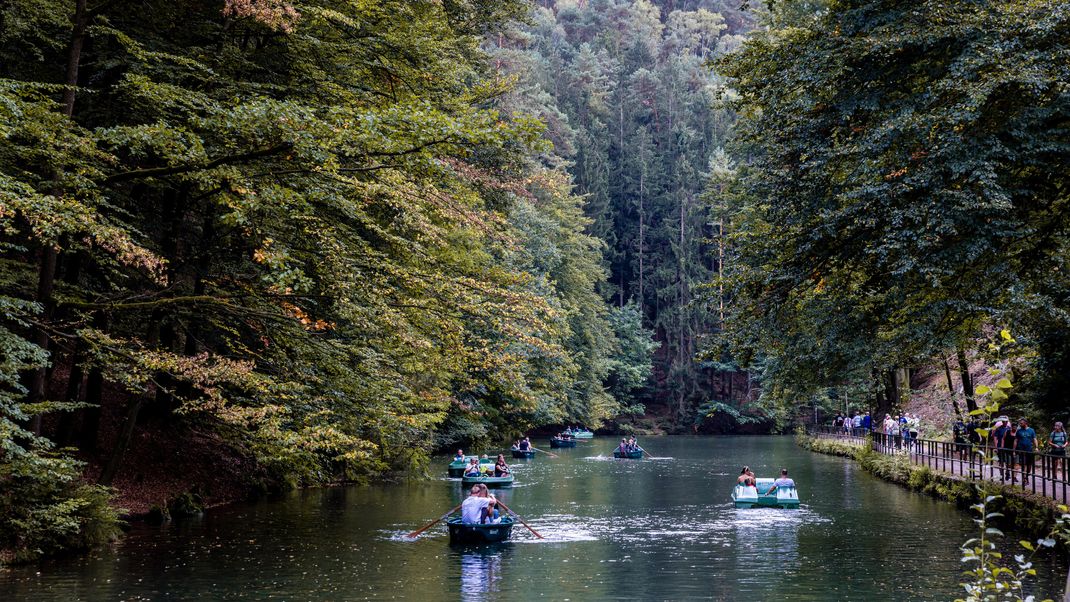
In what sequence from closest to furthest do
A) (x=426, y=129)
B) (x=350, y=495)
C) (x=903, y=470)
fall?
1. (x=426, y=129)
2. (x=350, y=495)
3. (x=903, y=470)

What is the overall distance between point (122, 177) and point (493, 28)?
61.4 ft

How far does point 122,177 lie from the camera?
15727 millimetres

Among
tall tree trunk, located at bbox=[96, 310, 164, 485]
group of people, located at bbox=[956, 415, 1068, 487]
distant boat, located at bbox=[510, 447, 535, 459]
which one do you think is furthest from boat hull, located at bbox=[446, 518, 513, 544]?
distant boat, located at bbox=[510, 447, 535, 459]

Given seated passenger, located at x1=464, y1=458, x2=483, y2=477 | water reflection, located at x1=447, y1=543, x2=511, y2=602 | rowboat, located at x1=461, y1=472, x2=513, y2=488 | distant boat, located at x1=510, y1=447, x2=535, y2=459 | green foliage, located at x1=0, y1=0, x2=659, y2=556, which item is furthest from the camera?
distant boat, located at x1=510, y1=447, x2=535, y2=459

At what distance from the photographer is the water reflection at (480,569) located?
16.0 m

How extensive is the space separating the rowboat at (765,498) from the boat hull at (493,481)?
879cm

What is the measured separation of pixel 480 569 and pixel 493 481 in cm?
1580

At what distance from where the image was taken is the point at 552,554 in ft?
65.8

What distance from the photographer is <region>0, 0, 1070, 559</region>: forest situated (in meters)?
15.2

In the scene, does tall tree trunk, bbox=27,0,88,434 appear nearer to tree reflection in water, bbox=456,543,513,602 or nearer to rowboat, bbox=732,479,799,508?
tree reflection in water, bbox=456,543,513,602

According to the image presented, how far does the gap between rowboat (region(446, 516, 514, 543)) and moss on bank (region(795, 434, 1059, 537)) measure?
9.70 metres

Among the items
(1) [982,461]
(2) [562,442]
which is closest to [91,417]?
(1) [982,461]

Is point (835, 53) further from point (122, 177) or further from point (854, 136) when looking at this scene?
point (122, 177)

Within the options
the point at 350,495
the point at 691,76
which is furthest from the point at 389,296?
the point at 691,76
